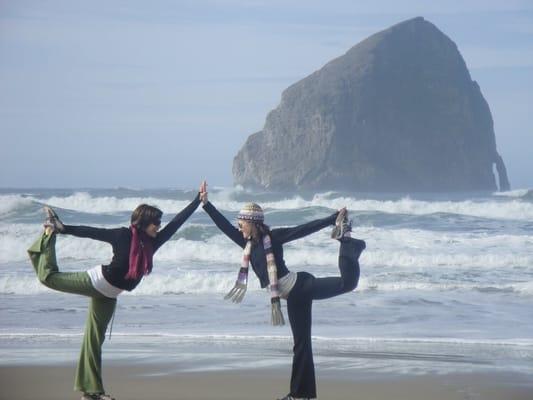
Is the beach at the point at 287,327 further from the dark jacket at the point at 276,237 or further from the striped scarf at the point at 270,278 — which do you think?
the dark jacket at the point at 276,237

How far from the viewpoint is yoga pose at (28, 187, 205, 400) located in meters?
5.98

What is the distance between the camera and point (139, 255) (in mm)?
5984

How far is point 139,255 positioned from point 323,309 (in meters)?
5.80

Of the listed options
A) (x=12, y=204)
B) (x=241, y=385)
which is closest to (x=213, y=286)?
(x=241, y=385)

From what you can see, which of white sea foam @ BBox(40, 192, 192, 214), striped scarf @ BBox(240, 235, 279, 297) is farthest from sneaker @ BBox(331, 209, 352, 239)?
white sea foam @ BBox(40, 192, 192, 214)

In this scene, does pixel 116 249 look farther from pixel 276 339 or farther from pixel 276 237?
pixel 276 339

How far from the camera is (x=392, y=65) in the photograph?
71.2 metres

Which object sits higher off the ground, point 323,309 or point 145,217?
point 145,217

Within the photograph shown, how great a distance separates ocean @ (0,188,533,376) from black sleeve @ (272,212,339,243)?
193 centimetres

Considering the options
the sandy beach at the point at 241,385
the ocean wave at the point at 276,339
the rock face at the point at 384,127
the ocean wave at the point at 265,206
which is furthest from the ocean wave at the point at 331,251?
the rock face at the point at 384,127

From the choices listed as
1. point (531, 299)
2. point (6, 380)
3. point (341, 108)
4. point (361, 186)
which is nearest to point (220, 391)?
point (6, 380)

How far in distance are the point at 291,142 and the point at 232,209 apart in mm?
31656

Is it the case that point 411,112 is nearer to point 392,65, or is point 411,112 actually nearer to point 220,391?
point 392,65

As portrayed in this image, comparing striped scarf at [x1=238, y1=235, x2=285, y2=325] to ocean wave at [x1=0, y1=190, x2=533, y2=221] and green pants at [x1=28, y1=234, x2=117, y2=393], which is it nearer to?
→ green pants at [x1=28, y1=234, x2=117, y2=393]
